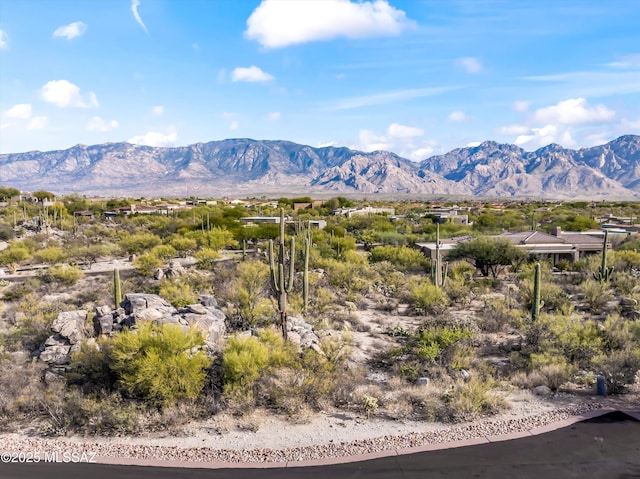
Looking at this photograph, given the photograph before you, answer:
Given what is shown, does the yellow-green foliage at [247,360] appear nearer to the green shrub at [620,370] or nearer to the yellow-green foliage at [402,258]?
the green shrub at [620,370]

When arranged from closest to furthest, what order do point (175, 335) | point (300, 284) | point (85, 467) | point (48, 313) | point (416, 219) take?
1. point (85, 467)
2. point (175, 335)
3. point (48, 313)
4. point (300, 284)
5. point (416, 219)

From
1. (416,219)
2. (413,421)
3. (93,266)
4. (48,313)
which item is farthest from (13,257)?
(416,219)

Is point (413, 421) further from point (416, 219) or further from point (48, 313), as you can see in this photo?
point (416, 219)

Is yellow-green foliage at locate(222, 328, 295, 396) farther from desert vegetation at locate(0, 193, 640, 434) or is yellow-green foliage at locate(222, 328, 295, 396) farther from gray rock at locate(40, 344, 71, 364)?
gray rock at locate(40, 344, 71, 364)

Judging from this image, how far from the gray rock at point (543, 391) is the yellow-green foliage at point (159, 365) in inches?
350

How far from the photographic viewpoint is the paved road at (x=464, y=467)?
31.1 ft

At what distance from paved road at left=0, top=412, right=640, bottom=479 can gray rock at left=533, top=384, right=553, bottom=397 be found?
96.6 inches

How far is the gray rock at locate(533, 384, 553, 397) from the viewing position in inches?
513

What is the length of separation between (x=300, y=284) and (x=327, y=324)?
6946mm

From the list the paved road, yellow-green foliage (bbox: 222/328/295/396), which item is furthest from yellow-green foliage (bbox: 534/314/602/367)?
yellow-green foliage (bbox: 222/328/295/396)

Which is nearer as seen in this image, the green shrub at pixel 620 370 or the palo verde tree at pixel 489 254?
the green shrub at pixel 620 370

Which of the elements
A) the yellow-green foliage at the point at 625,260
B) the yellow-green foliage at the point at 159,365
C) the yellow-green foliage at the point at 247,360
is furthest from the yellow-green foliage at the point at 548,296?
the yellow-green foliage at the point at 159,365

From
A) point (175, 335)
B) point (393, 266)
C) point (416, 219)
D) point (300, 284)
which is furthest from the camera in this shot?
point (416, 219)

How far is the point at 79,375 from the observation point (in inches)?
506
